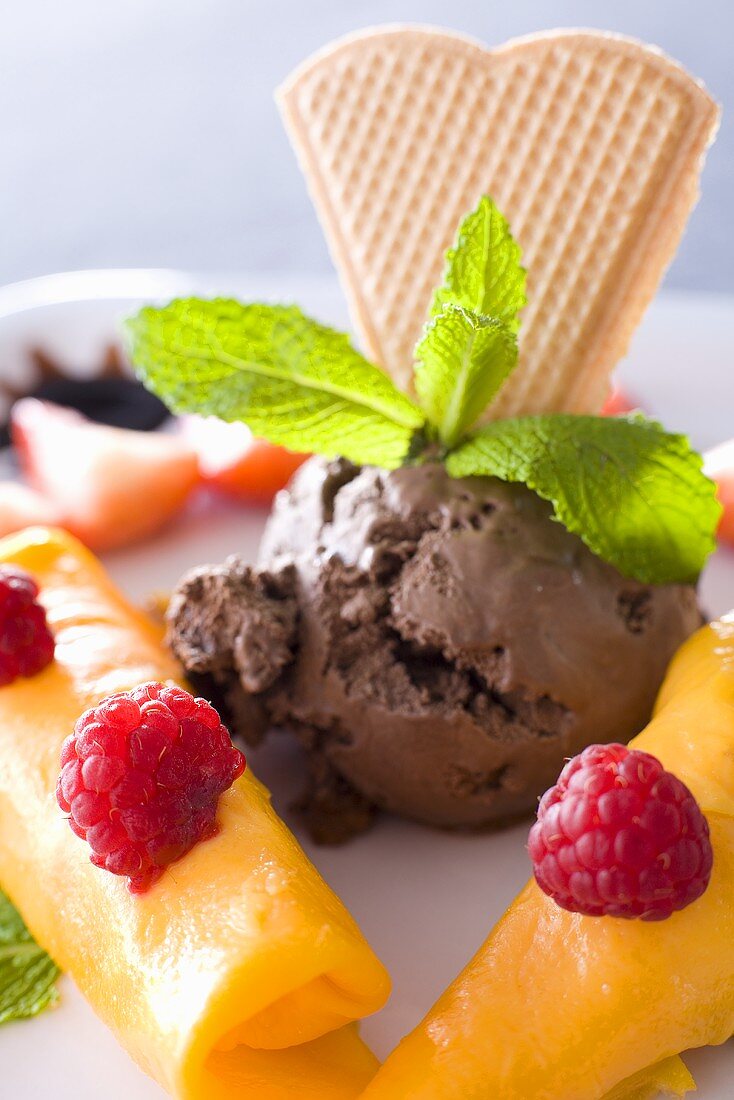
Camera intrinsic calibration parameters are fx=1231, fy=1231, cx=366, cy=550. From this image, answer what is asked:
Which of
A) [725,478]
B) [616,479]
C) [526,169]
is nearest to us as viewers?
[616,479]

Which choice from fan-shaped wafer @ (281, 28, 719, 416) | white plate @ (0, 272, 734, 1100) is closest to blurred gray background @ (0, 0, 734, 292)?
white plate @ (0, 272, 734, 1100)

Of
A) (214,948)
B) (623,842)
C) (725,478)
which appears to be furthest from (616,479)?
(214,948)

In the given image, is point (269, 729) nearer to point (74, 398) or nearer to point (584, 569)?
point (584, 569)

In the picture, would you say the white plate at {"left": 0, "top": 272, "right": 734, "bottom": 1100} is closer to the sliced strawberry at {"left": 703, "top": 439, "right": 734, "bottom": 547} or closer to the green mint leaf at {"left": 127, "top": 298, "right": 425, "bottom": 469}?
the sliced strawberry at {"left": 703, "top": 439, "right": 734, "bottom": 547}

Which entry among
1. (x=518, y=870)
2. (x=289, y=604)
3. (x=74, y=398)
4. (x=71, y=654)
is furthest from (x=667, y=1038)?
(x=74, y=398)

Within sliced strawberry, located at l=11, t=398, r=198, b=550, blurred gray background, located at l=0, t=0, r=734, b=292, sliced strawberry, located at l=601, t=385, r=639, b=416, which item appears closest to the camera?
sliced strawberry, located at l=11, t=398, r=198, b=550

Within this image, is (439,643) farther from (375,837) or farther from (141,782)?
(141,782)
